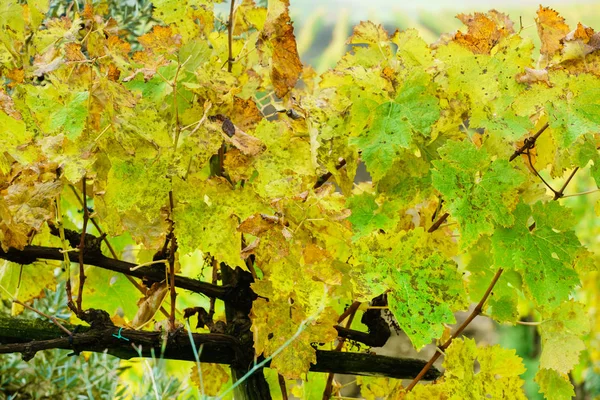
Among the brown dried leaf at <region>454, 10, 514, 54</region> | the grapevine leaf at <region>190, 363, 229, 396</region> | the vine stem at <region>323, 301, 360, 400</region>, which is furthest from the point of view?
the grapevine leaf at <region>190, 363, 229, 396</region>

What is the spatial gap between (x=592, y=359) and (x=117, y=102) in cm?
384

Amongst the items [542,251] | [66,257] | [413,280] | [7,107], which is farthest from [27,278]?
[542,251]

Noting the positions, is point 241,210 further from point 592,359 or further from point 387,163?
point 592,359

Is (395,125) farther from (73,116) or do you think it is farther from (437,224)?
(73,116)

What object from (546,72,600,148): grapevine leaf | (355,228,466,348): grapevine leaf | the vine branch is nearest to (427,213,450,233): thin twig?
(355,228,466,348): grapevine leaf

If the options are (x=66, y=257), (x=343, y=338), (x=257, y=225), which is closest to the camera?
(x=257, y=225)

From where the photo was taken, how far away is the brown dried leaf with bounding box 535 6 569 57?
2.72 feet

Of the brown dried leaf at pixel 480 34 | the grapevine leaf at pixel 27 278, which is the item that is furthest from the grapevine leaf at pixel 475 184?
the grapevine leaf at pixel 27 278

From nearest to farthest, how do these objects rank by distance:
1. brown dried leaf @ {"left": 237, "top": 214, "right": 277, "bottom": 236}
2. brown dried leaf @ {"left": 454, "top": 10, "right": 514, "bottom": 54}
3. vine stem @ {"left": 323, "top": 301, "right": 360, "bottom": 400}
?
brown dried leaf @ {"left": 237, "top": 214, "right": 277, "bottom": 236} → brown dried leaf @ {"left": 454, "top": 10, "right": 514, "bottom": 54} → vine stem @ {"left": 323, "top": 301, "right": 360, "bottom": 400}

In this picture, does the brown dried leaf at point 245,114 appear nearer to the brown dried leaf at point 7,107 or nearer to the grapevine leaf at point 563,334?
the brown dried leaf at point 7,107

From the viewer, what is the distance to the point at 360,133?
800 mm

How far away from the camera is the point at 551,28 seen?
829 mm

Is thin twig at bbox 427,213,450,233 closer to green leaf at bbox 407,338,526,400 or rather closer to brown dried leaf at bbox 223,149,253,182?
green leaf at bbox 407,338,526,400

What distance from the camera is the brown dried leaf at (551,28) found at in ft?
2.72
